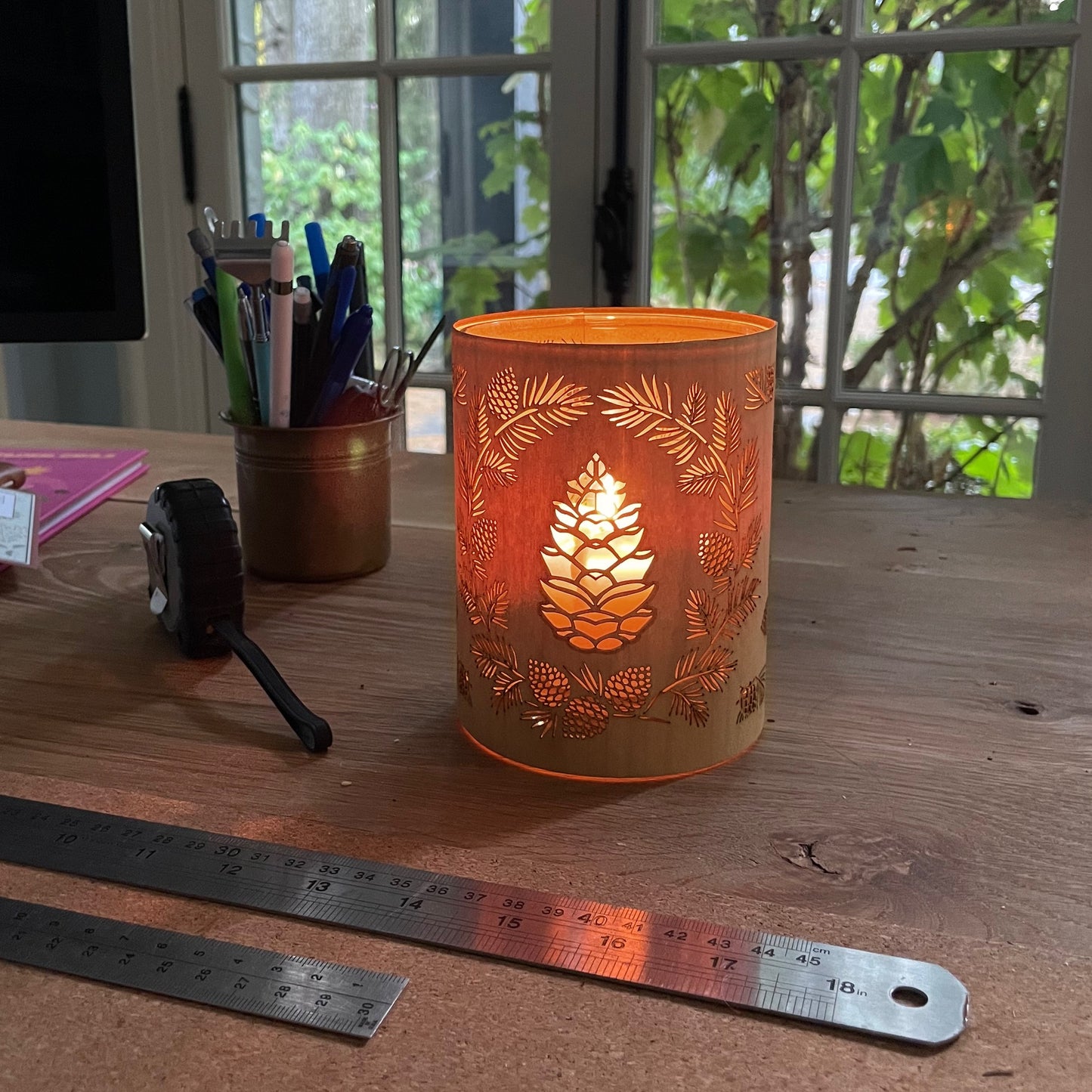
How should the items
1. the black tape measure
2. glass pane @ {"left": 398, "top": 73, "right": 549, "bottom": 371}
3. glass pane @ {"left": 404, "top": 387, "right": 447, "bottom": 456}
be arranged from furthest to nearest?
glass pane @ {"left": 404, "top": 387, "right": 447, "bottom": 456}, glass pane @ {"left": 398, "top": 73, "right": 549, "bottom": 371}, the black tape measure

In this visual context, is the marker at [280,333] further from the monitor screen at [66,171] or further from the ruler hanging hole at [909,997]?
the ruler hanging hole at [909,997]

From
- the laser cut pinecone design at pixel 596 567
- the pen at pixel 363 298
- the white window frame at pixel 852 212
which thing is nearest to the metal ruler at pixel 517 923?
the laser cut pinecone design at pixel 596 567

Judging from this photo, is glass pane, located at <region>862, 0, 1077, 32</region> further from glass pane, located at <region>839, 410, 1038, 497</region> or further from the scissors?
the scissors

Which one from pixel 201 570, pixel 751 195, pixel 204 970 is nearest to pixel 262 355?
pixel 201 570

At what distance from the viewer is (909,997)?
0.32 m

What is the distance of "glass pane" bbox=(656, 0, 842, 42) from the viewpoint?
149 centimetres

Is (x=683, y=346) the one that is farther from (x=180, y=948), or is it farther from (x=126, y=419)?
(x=126, y=419)

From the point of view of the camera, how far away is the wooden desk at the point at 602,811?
1.00ft

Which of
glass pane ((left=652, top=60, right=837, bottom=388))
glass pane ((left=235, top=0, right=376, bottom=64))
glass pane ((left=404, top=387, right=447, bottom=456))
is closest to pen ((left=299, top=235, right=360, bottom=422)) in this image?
glass pane ((left=652, top=60, right=837, bottom=388))

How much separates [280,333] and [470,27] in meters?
1.20

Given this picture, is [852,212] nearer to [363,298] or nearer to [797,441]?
[797,441]

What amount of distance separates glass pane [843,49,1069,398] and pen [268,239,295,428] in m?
1.10

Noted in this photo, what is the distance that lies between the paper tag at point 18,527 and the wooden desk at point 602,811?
0.07 feet

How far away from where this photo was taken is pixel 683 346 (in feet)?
1.34
